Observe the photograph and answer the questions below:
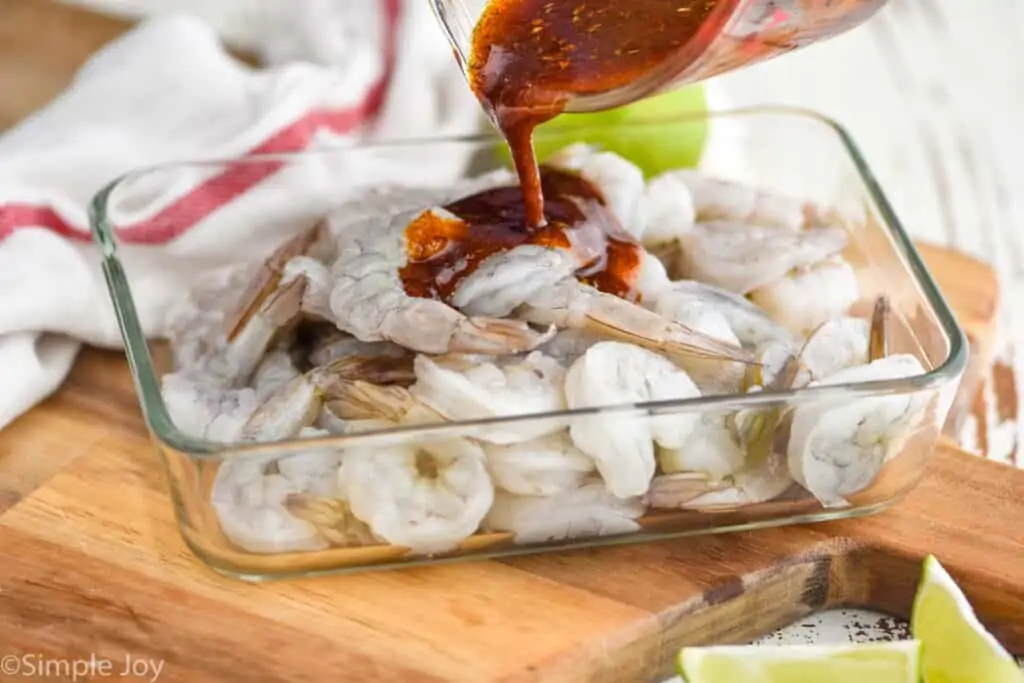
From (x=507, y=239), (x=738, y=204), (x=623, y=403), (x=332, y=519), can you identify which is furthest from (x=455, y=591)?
(x=738, y=204)

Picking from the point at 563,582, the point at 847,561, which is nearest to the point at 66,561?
the point at 563,582

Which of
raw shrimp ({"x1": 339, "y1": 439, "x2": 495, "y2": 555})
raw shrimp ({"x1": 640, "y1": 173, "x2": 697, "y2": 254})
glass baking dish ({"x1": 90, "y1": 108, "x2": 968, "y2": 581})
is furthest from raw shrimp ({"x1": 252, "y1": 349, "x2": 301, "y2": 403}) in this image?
raw shrimp ({"x1": 640, "y1": 173, "x2": 697, "y2": 254})

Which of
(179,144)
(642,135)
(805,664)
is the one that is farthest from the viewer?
(179,144)

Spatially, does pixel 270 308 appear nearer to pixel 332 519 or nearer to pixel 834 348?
pixel 332 519

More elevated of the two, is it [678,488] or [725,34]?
[725,34]

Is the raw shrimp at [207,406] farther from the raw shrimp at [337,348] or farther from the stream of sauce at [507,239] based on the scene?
the stream of sauce at [507,239]

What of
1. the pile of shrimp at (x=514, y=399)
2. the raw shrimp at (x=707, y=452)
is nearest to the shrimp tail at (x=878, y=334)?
the pile of shrimp at (x=514, y=399)
